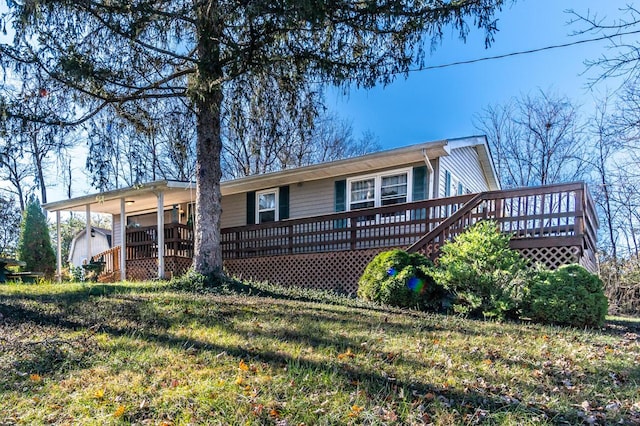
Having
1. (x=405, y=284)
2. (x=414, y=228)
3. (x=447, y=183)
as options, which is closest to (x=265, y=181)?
(x=414, y=228)

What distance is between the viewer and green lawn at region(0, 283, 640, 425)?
2.75 m

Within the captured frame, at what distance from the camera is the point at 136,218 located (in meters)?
16.8

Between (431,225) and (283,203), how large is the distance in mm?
5109

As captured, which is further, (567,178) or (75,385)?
(567,178)

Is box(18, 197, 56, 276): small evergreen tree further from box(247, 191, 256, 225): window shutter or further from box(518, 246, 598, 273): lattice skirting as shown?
box(518, 246, 598, 273): lattice skirting

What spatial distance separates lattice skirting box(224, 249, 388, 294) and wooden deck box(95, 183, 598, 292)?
25mm

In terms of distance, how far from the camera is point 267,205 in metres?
13.3

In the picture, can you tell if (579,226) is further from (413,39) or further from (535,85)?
(535,85)

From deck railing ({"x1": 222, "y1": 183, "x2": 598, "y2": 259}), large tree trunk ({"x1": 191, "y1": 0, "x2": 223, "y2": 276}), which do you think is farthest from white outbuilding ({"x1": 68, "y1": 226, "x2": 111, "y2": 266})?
large tree trunk ({"x1": 191, "y1": 0, "x2": 223, "y2": 276})

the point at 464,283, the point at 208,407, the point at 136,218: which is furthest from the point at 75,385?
the point at 136,218

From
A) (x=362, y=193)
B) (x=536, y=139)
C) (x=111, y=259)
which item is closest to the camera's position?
(x=362, y=193)

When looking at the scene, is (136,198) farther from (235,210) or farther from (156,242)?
(235,210)

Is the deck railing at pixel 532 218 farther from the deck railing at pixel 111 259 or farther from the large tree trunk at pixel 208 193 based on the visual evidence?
the deck railing at pixel 111 259

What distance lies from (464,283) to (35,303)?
6.45 metres
